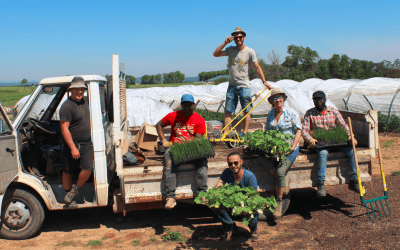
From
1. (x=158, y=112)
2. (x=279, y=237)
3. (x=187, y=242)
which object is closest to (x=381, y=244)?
(x=279, y=237)

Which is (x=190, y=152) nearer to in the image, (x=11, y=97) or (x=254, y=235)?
(x=254, y=235)

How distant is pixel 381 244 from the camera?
13.5 feet

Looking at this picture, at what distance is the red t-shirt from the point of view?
5035 millimetres

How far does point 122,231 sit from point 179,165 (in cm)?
140

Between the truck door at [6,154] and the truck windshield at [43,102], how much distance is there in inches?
14.2

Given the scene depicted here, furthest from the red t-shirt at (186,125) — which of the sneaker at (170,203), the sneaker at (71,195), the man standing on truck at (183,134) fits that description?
the sneaker at (71,195)

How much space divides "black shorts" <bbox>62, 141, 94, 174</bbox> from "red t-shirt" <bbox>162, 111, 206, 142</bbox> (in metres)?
1.24

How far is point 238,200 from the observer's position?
384 cm

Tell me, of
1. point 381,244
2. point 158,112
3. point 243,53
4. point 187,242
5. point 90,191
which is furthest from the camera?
point 158,112

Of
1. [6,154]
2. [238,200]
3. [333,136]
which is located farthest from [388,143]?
[6,154]

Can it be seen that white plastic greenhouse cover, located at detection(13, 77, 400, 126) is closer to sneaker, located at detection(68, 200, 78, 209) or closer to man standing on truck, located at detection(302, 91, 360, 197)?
man standing on truck, located at detection(302, 91, 360, 197)

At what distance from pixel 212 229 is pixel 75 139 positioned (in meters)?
2.36

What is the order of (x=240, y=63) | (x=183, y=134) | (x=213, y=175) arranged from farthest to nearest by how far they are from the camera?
(x=240, y=63) → (x=183, y=134) → (x=213, y=175)

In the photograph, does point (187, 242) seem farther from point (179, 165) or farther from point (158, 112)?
point (158, 112)
